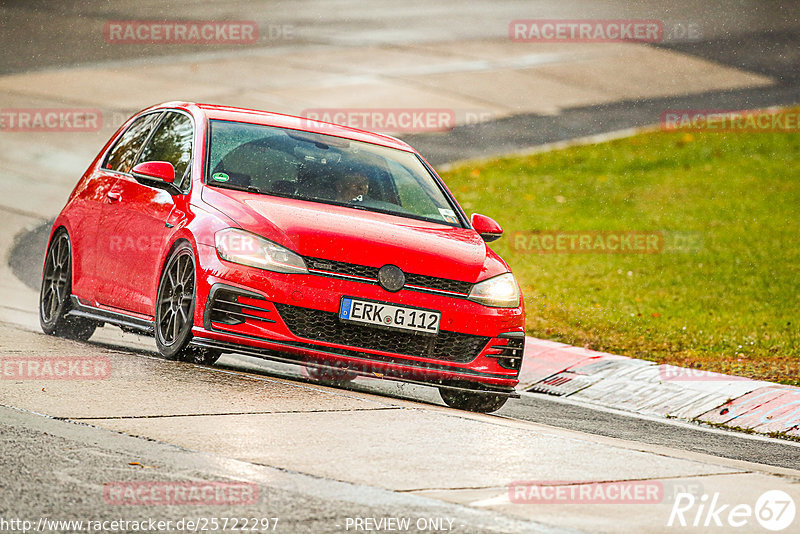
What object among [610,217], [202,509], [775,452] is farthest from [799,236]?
[202,509]

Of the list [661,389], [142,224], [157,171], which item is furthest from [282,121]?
[661,389]

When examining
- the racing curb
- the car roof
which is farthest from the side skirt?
the racing curb

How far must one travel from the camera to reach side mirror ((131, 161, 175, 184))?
818 centimetres

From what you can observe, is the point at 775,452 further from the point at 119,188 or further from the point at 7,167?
the point at 7,167

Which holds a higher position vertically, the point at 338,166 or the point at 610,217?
the point at 338,166

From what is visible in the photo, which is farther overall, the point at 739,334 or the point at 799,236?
the point at 799,236

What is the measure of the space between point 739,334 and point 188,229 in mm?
5720

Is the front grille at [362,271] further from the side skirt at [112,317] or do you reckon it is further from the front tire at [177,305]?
the side skirt at [112,317]

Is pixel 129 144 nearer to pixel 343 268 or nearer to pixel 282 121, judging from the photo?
pixel 282 121

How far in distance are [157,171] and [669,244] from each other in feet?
29.9

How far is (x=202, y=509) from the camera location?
4938mm

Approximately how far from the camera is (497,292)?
784 cm

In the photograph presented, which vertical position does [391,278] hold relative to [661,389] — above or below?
above

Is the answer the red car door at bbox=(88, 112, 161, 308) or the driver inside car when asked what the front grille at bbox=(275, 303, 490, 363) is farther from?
the red car door at bbox=(88, 112, 161, 308)
